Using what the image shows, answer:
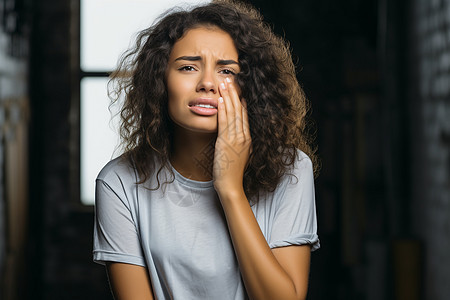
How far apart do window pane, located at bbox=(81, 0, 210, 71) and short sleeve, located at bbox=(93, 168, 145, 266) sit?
3.37 m

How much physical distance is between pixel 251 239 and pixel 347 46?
3.59 m

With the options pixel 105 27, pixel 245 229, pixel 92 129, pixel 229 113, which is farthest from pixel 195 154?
pixel 105 27

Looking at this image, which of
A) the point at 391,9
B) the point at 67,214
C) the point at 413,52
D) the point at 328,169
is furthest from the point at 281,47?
the point at 67,214

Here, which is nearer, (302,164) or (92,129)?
(302,164)

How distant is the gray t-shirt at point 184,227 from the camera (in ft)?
4.65

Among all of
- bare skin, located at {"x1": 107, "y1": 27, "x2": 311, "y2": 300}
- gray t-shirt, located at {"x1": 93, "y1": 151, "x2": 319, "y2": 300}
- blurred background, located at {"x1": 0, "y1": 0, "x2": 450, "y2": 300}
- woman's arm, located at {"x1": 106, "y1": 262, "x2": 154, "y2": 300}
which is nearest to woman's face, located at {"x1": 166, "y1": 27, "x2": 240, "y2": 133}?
bare skin, located at {"x1": 107, "y1": 27, "x2": 311, "y2": 300}

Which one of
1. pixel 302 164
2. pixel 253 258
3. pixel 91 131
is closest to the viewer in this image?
pixel 253 258

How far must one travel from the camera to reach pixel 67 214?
15.5 feet

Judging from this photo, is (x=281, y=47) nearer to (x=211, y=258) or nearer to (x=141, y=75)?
(x=141, y=75)

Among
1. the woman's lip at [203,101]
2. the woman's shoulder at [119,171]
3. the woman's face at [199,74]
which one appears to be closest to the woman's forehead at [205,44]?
the woman's face at [199,74]

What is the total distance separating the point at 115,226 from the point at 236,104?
17.4 inches

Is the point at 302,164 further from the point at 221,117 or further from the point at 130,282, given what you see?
the point at 130,282

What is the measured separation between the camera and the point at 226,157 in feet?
4.58

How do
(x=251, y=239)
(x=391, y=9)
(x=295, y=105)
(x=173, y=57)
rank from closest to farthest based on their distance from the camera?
(x=251, y=239)
(x=173, y=57)
(x=295, y=105)
(x=391, y=9)
